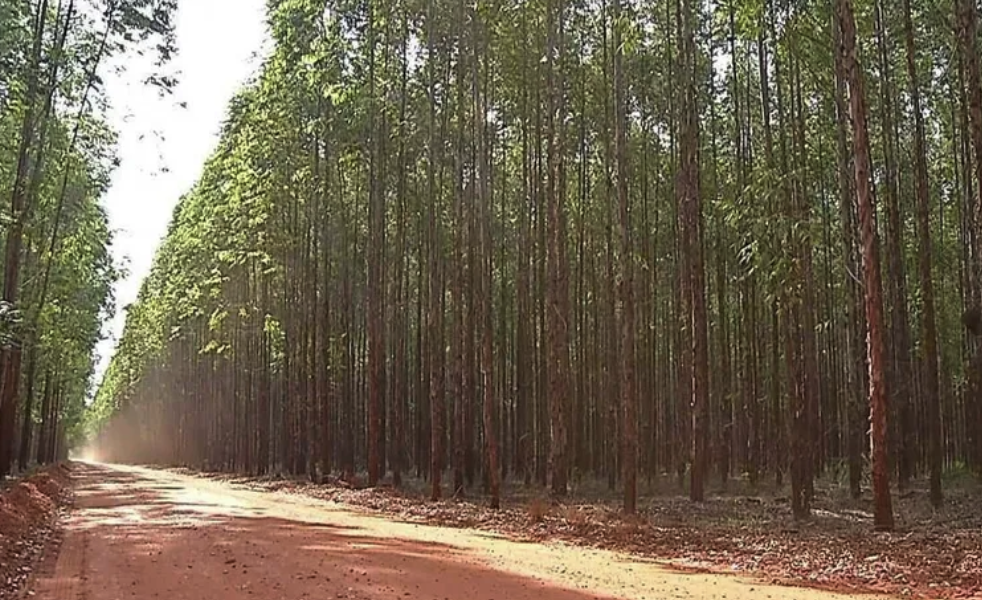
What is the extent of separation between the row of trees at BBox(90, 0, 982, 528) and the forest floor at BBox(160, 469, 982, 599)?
0.82 metres

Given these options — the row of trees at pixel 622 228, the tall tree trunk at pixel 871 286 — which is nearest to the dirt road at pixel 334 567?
the tall tree trunk at pixel 871 286

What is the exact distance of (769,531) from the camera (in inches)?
583

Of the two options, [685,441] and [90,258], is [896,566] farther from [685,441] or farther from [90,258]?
[90,258]

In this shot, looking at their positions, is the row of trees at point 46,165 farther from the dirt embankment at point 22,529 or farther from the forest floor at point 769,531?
the forest floor at point 769,531

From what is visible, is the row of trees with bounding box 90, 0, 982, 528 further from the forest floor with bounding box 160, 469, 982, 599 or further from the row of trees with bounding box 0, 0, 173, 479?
the row of trees with bounding box 0, 0, 173, 479

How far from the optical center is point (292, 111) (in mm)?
31000

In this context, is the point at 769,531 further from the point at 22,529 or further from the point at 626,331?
the point at 22,529

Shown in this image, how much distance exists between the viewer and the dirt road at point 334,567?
30.8 ft

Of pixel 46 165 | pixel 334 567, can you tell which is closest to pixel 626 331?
pixel 334 567

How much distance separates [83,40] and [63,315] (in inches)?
535

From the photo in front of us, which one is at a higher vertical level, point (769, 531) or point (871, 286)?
point (871, 286)

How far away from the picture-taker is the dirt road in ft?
30.8

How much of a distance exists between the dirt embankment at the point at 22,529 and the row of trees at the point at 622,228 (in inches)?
320

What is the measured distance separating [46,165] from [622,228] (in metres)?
15.8
